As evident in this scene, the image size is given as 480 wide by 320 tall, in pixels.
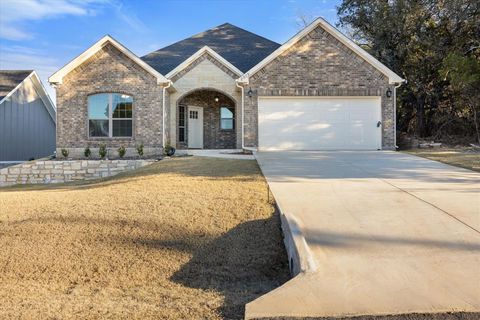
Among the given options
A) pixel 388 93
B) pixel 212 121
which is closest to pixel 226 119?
pixel 212 121

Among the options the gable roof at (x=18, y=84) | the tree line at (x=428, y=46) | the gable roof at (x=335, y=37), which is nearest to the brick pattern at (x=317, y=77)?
the gable roof at (x=335, y=37)

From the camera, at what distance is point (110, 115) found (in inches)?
672

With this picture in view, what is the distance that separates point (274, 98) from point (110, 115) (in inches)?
266

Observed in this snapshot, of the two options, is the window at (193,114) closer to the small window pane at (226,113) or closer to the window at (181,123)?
the window at (181,123)

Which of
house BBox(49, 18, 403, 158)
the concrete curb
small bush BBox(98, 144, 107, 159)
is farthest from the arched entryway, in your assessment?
the concrete curb

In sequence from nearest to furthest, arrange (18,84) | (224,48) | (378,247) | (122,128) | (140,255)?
(378,247), (140,255), (122,128), (224,48), (18,84)

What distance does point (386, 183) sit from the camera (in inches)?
329

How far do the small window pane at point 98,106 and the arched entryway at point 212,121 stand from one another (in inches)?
175

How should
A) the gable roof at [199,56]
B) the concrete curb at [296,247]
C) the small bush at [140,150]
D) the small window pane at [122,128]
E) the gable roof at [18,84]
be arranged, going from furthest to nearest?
the gable roof at [18,84] → the gable roof at [199,56] → the small window pane at [122,128] → the small bush at [140,150] → the concrete curb at [296,247]

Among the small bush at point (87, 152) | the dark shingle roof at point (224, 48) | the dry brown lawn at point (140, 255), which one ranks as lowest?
the dry brown lawn at point (140, 255)

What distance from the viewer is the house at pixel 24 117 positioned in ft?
69.1

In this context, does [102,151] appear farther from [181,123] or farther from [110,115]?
[181,123]

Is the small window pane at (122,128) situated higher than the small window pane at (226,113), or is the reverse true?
the small window pane at (226,113)

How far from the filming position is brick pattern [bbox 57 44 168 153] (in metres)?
16.7
